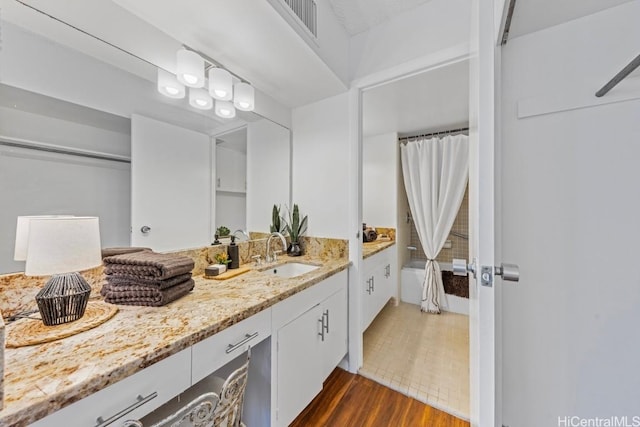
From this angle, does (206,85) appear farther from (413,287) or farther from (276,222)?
(413,287)

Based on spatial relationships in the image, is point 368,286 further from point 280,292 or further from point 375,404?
point 280,292

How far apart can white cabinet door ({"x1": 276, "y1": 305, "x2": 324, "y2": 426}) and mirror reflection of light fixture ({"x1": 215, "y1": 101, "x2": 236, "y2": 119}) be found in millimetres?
1373

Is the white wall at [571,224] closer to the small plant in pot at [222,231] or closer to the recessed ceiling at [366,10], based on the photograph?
the recessed ceiling at [366,10]

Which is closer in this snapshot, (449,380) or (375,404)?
(375,404)

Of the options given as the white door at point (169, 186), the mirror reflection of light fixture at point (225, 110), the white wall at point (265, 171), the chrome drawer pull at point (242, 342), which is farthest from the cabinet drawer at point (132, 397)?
the mirror reflection of light fixture at point (225, 110)

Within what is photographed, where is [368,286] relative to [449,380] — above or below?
above

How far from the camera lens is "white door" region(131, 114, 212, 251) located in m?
1.15

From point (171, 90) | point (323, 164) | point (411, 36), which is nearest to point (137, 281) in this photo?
point (171, 90)

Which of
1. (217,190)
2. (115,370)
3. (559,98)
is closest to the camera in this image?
(115,370)

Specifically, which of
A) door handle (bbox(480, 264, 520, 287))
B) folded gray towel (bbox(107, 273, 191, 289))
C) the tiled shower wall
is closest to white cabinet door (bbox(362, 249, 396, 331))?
the tiled shower wall

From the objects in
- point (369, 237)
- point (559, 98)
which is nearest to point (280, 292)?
point (559, 98)

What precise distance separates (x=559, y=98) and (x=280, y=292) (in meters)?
1.50

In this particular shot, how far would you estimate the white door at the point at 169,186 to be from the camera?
3.78 ft

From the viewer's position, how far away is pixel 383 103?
2225mm
